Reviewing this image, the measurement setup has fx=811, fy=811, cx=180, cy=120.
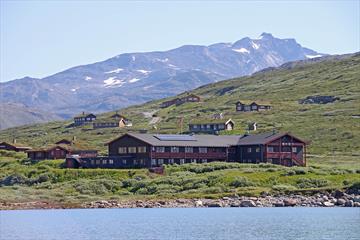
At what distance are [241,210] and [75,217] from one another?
52.7 feet

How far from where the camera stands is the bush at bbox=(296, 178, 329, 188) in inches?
3679

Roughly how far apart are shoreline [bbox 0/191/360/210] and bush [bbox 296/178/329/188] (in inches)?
296

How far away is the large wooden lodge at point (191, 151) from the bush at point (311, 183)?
71.1 feet

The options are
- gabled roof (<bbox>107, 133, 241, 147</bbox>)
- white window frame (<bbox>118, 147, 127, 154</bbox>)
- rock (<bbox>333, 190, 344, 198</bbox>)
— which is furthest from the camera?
white window frame (<bbox>118, 147, 127, 154</bbox>)

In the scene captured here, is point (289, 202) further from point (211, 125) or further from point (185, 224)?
point (211, 125)

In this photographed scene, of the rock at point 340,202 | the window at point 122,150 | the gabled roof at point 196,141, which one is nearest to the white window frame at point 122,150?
the window at point 122,150

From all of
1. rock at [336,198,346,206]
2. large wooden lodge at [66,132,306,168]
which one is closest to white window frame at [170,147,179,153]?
large wooden lodge at [66,132,306,168]

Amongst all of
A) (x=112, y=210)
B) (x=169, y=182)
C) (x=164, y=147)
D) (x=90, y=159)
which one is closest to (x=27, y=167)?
(x=90, y=159)

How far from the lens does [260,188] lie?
9200 cm

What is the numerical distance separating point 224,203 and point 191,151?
1365 inches

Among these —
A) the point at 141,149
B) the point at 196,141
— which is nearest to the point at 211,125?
the point at 196,141

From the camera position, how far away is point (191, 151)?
118688 mm

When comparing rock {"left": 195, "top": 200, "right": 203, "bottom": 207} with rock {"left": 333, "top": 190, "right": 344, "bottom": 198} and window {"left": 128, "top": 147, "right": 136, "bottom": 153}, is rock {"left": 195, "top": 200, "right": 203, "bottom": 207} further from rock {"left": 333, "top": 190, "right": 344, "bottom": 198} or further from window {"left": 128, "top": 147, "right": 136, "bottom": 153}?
window {"left": 128, "top": 147, "right": 136, "bottom": 153}

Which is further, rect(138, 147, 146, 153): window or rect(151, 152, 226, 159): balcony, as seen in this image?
rect(138, 147, 146, 153): window
